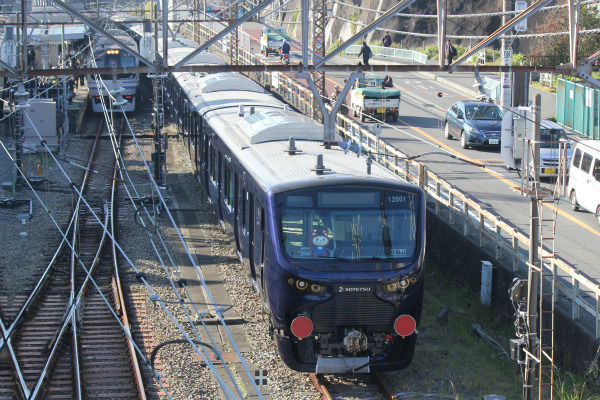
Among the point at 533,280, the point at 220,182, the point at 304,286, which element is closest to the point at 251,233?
the point at 304,286

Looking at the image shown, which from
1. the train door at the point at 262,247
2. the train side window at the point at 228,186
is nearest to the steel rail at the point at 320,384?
the train door at the point at 262,247

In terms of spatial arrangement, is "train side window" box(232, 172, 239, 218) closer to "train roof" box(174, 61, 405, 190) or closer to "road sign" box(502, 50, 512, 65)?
"train roof" box(174, 61, 405, 190)

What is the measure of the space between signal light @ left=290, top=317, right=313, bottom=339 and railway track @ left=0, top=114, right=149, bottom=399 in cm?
196

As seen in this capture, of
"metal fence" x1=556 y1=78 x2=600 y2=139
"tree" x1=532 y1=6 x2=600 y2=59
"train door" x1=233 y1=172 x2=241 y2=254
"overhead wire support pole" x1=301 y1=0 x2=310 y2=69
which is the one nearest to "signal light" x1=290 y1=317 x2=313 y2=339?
"train door" x1=233 y1=172 x2=241 y2=254

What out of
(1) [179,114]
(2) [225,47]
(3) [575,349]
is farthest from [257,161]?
(2) [225,47]

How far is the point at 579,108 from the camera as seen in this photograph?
100 ft

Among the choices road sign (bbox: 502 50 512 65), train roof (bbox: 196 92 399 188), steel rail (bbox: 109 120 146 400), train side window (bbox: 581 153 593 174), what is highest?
road sign (bbox: 502 50 512 65)

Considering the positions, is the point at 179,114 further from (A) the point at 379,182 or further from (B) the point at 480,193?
(A) the point at 379,182

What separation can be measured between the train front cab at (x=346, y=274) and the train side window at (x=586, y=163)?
9.38 m

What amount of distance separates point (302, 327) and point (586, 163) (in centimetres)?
1081

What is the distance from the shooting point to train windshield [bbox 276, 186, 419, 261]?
10312mm

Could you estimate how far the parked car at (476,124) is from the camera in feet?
87.9

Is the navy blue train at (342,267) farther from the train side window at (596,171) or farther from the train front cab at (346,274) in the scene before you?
the train side window at (596,171)

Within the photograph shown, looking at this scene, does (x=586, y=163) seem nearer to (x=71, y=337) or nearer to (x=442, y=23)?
(x=442, y=23)
